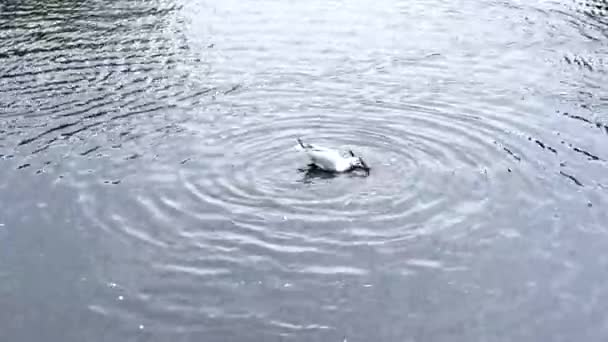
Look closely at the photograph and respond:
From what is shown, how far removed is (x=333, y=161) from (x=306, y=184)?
0.93 meters

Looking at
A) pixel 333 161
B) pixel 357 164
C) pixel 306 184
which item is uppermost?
pixel 333 161

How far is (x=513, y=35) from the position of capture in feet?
105

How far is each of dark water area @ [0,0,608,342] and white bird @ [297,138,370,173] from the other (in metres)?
0.40

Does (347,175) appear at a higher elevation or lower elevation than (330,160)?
lower

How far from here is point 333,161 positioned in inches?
827

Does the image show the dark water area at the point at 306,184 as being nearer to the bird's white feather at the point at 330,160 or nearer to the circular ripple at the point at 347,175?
the circular ripple at the point at 347,175

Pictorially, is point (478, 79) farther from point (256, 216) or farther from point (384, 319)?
point (384, 319)

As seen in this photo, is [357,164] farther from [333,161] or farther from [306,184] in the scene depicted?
[306,184]

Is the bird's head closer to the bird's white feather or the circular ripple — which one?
the bird's white feather

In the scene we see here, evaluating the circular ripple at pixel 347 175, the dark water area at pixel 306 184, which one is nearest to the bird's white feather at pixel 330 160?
the circular ripple at pixel 347 175

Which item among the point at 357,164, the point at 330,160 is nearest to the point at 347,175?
the point at 357,164

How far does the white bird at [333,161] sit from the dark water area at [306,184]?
404 mm

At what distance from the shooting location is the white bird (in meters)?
21.0

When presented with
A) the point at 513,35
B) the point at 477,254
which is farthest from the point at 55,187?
the point at 513,35
